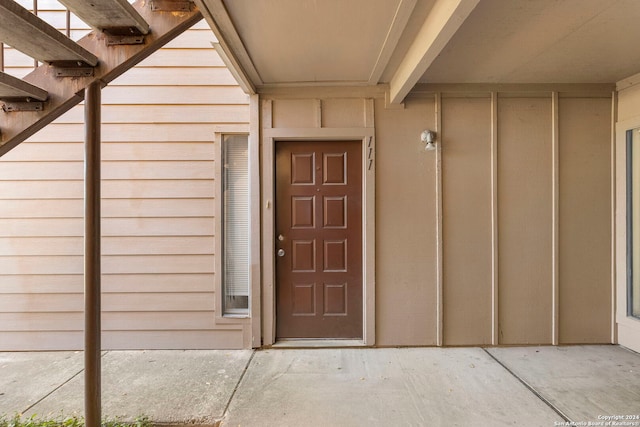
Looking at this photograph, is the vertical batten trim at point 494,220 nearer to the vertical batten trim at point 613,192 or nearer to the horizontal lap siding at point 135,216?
the vertical batten trim at point 613,192

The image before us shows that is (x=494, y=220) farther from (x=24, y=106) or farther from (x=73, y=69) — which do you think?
(x=24, y=106)

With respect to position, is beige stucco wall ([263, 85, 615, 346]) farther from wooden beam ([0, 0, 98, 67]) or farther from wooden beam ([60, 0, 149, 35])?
wooden beam ([0, 0, 98, 67])

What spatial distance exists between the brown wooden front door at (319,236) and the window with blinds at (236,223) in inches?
12.8

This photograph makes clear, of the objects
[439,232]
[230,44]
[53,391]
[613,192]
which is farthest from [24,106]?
[613,192]

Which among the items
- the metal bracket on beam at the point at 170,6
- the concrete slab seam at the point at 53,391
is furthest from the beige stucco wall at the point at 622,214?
the concrete slab seam at the point at 53,391

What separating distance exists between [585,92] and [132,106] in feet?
13.8

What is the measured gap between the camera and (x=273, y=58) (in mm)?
2324

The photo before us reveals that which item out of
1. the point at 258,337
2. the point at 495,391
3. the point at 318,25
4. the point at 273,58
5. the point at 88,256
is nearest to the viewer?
the point at 88,256

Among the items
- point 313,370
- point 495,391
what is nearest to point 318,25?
point 313,370

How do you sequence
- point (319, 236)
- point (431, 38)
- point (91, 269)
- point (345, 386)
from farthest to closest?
point (319, 236) → point (345, 386) → point (431, 38) → point (91, 269)

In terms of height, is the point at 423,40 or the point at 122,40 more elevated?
the point at 423,40

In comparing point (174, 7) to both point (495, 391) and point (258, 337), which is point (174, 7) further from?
point (495, 391)

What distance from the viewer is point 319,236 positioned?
9.52 feet

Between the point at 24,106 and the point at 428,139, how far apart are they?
2.87m
